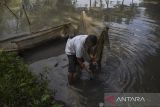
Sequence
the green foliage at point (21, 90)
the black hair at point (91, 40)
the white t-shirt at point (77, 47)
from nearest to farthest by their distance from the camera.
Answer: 1. the green foliage at point (21, 90)
2. the black hair at point (91, 40)
3. the white t-shirt at point (77, 47)

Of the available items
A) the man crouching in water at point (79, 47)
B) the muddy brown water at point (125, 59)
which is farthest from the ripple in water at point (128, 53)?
the man crouching in water at point (79, 47)

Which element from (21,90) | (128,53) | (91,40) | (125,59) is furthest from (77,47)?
(128,53)

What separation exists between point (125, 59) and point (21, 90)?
15.5 ft

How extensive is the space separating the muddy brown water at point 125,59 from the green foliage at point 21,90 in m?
1.34

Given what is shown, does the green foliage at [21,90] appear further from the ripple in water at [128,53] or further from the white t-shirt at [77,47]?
the ripple in water at [128,53]

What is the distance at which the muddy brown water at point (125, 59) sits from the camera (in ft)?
26.6

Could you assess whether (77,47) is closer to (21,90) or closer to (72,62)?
(72,62)

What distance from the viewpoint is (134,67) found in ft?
30.8

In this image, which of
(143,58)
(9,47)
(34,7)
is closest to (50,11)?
(34,7)

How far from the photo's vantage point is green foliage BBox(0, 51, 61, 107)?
604 cm

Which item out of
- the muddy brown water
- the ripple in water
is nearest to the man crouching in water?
the muddy brown water

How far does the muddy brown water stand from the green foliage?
1345 millimetres

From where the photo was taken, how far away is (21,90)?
244 inches

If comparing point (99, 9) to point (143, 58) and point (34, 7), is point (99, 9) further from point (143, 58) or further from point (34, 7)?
point (143, 58)
